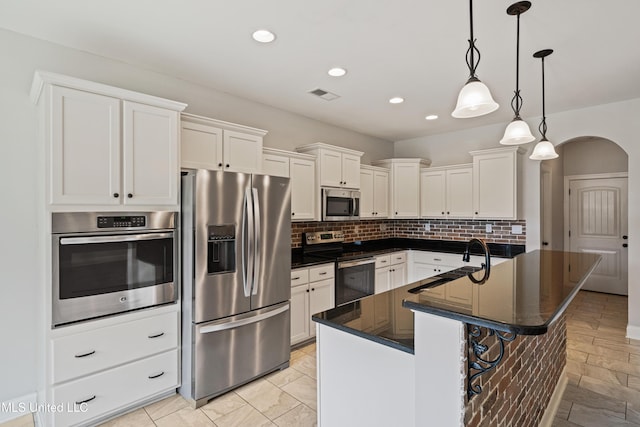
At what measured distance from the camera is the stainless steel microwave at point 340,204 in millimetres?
4121

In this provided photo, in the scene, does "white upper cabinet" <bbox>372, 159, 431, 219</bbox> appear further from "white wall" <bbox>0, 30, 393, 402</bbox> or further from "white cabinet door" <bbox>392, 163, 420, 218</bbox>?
"white wall" <bbox>0, 30, 393, 402</bbox>

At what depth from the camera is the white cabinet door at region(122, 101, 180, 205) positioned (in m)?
2.31

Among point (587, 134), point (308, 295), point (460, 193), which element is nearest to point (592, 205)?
point (587, 134)

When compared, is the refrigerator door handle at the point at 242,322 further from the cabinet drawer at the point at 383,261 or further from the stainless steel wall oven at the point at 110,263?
the cabinet drawer at the point at 383,261

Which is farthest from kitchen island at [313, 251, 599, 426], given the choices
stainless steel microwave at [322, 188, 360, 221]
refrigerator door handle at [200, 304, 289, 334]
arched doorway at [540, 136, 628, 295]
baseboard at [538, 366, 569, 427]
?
arched doorway at [540, 136, 628, 295]

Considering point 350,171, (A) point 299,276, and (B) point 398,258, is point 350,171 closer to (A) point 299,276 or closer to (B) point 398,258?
(B) point 398,258

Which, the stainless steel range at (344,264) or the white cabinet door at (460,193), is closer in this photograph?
the stainless steel range at (344,264)

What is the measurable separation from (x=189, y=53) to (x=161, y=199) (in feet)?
3.83

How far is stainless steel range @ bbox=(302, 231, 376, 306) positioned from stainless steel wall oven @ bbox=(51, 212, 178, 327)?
1916 millimetres

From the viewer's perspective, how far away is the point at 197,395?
247 centimetres

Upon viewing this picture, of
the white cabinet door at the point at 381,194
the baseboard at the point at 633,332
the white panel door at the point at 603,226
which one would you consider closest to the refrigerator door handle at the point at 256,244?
the white cabinet door at the point at 381,194

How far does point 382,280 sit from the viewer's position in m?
4.54

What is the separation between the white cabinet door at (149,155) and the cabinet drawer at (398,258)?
3.16 metres

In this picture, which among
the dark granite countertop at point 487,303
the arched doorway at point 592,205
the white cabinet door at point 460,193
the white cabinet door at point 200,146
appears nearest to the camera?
the dark granite countertop at point 487,303
